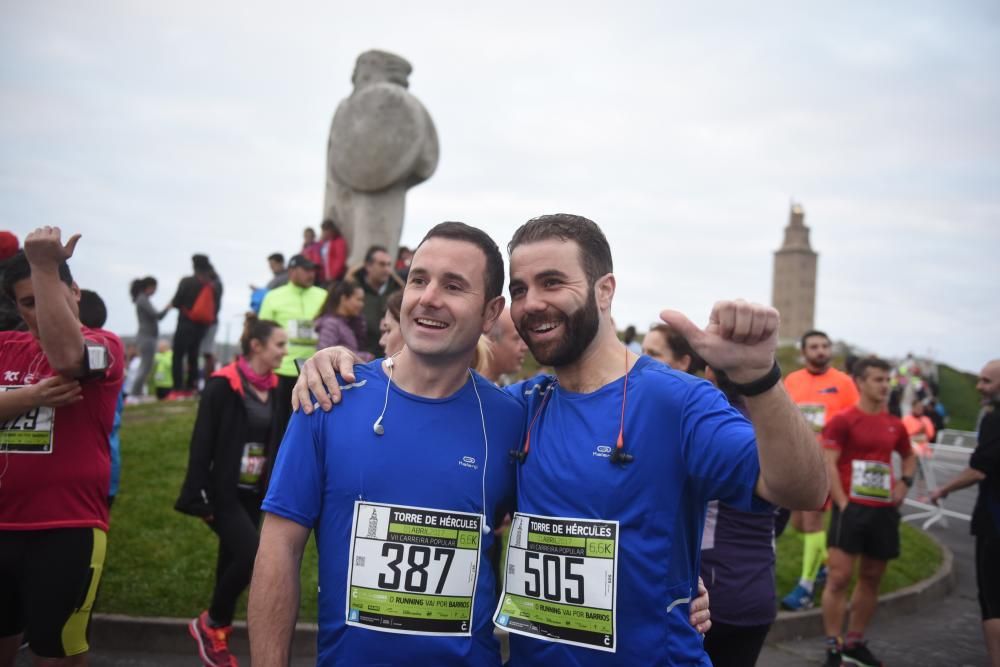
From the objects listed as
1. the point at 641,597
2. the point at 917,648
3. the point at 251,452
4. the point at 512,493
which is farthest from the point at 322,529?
the point at 917,648

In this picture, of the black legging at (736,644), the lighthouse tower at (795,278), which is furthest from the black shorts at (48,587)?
the lighthouse tower at (795,278)

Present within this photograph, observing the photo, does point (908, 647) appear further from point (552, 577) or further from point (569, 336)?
point (569, 336)

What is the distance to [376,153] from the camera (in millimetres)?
12094

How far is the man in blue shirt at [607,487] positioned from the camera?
2455mm

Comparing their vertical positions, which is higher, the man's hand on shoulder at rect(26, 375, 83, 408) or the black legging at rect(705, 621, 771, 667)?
the man's hand on shoulder at rect(26, 375, 83, 408)

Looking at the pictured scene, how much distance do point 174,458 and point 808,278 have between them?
11663 cm

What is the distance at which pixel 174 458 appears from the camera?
1001 centimetres

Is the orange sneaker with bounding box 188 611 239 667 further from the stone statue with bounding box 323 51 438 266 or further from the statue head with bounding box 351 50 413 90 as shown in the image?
the statue head with bounding box 351 50 413 90

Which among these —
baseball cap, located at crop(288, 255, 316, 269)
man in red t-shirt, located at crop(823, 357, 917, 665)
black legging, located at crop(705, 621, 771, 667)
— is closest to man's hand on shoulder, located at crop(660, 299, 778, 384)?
black legging, located at crop(705, 621, 771, 667)

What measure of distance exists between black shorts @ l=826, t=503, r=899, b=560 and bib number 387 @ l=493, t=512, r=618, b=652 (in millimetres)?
4835

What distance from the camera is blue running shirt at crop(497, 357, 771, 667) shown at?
2455mm

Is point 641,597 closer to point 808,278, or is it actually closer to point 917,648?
point 917,648

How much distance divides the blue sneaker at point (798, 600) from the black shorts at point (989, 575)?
87.8 inches

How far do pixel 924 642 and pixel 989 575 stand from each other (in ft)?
7.74
